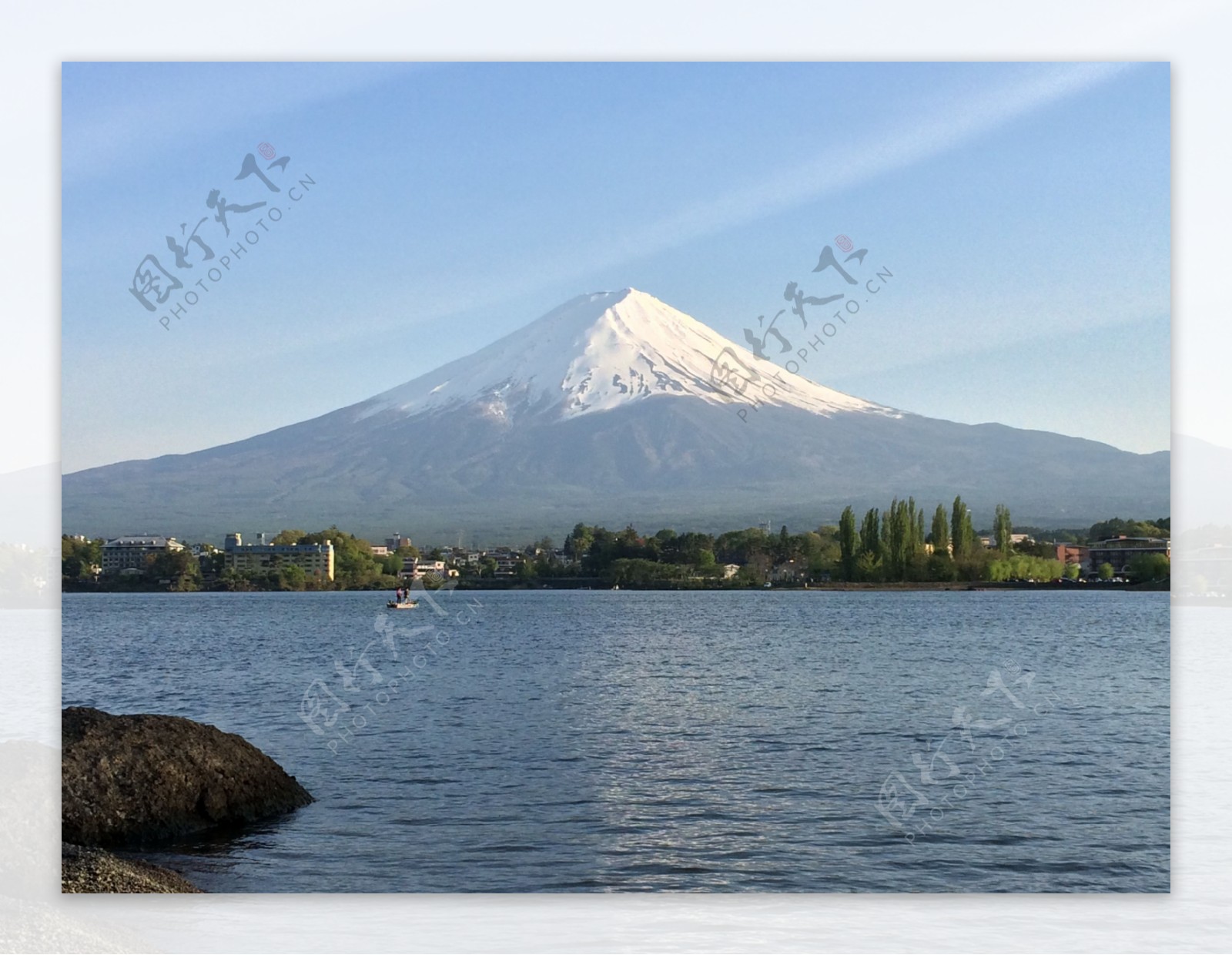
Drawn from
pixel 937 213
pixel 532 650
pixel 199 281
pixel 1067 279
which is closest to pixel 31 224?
pixel 199 281

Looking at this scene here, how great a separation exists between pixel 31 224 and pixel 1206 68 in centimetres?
608

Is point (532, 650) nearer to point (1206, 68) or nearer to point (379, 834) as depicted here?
point (379, 834)

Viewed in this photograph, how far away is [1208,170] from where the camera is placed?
6609 millimetres

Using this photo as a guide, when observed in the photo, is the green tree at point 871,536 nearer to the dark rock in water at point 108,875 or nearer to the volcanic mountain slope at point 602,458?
the volcanic mountain slope at point 602,458

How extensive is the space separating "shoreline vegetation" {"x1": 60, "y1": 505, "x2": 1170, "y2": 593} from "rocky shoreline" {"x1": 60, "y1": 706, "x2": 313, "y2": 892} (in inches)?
904

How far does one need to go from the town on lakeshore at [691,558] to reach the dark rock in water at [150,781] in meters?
18.3

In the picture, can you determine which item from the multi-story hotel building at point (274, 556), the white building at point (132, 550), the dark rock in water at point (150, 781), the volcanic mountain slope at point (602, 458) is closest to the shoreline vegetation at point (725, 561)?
the multi-story hotel building at point (274, 556)

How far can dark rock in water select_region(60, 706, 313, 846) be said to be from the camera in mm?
7113

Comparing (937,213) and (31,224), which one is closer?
(31,224)

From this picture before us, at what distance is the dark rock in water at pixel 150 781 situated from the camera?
7113 millimetres

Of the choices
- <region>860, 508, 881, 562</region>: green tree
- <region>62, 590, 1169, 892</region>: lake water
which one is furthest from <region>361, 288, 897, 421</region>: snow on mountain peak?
<region>860, 508, 881, 562</region>: green tree

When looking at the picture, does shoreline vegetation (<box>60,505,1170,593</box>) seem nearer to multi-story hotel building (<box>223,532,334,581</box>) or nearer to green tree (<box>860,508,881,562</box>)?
green tree (<box>860,508,881,562</box>)

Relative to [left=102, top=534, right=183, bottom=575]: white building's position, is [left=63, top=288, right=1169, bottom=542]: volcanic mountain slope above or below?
above

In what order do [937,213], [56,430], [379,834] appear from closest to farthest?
[56,430]
[379,834]
[937,213]
